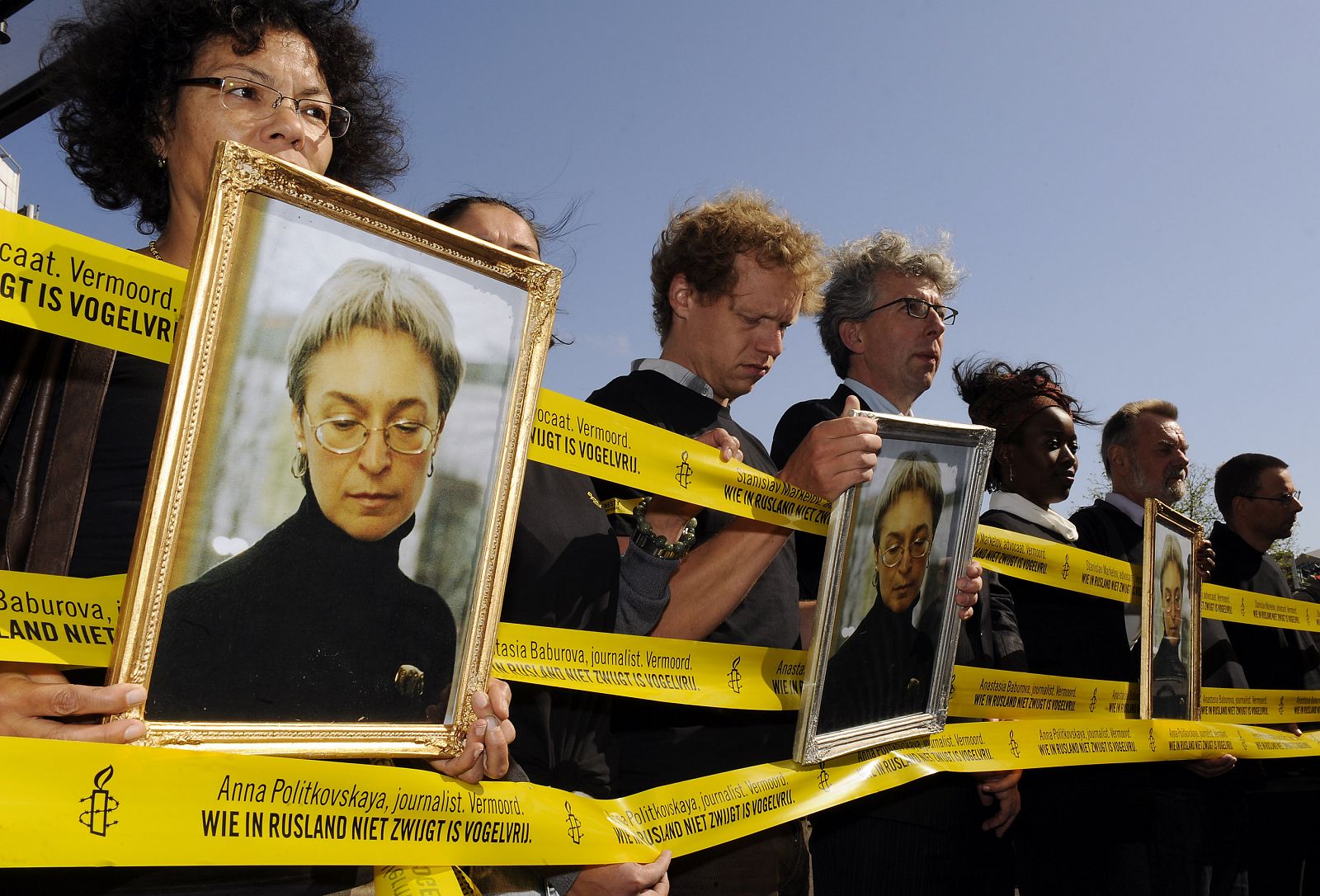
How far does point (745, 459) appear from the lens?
3049 mm

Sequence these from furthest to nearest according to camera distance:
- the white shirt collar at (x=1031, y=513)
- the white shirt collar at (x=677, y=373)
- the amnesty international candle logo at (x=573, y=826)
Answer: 1. the white shirt collar at (x=1031, y=513)
2. the white shirt collar at (x=677, y=373)
3. the amnesty international candle logo at (x=573, y=826)

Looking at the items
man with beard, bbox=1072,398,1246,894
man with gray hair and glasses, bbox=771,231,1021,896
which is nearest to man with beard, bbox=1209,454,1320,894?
man with beard, bbox=1072,398,1246,894

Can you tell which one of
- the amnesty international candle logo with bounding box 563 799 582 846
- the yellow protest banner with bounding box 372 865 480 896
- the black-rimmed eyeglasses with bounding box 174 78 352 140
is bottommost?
the yellow protest banner with bounding box 372 865 480 896

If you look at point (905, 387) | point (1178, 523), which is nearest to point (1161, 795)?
point (1178, 523)

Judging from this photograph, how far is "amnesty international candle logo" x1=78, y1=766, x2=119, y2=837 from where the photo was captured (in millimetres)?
1494

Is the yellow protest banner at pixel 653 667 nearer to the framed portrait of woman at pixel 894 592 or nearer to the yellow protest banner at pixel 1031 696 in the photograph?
the framed portrait of woman at pixel 894 592

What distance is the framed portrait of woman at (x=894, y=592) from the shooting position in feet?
9.04

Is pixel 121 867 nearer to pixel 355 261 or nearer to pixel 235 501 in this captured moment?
pixel 235 501

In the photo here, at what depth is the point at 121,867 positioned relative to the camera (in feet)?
5.26

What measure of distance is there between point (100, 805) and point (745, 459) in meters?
1.91

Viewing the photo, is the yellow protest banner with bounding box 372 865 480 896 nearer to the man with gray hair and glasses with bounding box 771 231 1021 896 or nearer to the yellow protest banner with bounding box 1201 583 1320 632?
the man with gray hair and glasses with bounding box 771 231 1021 896

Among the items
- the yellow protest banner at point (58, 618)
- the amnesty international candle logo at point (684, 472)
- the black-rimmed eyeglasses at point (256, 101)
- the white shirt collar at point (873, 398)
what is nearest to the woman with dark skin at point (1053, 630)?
the white shirt collar at point (873, 398)

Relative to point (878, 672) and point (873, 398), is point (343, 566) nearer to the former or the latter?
point (878, 672)

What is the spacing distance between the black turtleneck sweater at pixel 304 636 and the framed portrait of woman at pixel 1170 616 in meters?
3.24
